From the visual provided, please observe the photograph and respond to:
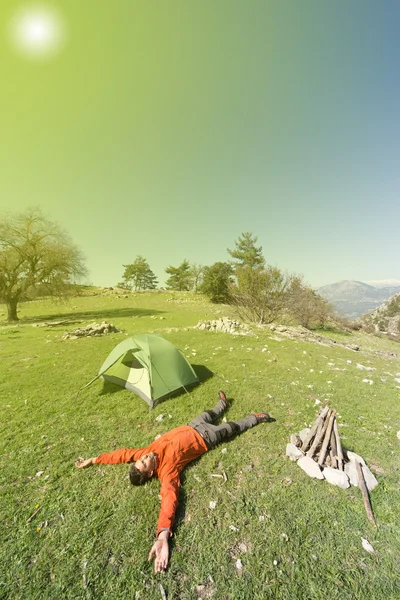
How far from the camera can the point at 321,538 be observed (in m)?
3.32

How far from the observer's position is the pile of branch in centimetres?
419

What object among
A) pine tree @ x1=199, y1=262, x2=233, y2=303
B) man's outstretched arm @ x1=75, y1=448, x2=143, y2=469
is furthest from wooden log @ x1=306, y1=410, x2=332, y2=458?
pine tree @ x1=199, y1=262, x2=233, y2=303

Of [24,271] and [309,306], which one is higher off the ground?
[24,271]

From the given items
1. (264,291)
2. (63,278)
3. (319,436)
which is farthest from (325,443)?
(63,278)

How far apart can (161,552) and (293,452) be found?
3.08m

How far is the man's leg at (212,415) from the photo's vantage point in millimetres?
5598

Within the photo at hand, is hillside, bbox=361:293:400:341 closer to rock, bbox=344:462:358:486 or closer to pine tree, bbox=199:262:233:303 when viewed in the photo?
pine tree, bbox=199:262:233:303

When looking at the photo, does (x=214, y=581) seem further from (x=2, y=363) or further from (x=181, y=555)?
(x=2, y=363)

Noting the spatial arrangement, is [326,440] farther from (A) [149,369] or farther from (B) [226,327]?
(B) [226,327]

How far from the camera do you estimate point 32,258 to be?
24703 millimetres

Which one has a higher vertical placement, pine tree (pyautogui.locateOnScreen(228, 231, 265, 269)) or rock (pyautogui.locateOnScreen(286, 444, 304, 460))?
pine tree (pyautogui.locateOnScreen(228, 231, 265, 269))

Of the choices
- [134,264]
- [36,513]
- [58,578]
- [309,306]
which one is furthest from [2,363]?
[134,264]

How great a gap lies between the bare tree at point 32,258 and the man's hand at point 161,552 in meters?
28.1

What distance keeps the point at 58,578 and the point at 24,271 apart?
29.1 metres
